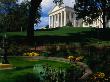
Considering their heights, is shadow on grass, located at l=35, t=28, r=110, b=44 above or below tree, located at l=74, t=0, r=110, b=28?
below

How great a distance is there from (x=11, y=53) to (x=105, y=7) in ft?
167

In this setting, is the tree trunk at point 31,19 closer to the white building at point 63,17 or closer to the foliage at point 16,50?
the foliage at point 16,50

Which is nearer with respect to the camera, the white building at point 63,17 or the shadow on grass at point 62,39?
the shadow on grass at point 62,39

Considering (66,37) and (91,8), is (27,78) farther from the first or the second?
(91,8)

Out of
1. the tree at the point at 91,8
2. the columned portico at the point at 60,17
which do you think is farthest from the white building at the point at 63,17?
the tree at the point at 91,8

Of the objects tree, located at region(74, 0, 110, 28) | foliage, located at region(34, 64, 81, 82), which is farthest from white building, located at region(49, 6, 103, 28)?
foliage, located at region(34, 64, 81, 82)

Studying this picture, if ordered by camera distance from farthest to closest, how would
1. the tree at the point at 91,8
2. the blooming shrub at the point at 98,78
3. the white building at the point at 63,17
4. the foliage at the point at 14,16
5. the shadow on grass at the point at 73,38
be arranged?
the white building at the point at 63,17 → the foliage at the point at 14,16 → the tree at the point at 91,8 → the shadow on grass at the point at 73,38 → the blooming shrub at the point at 98,78

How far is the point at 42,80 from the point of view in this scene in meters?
18.2

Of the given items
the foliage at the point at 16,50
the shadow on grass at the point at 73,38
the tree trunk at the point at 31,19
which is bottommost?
the shadow on grass at the point at 73,38

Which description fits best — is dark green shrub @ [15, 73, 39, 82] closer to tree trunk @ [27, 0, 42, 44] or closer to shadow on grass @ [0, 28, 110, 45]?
shadow on grass @ [0, 28, 110, 45]

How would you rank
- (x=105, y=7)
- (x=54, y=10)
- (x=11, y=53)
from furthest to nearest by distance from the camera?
(x=54, y=10)
(x=105, y=7)
(x=11, y=53)

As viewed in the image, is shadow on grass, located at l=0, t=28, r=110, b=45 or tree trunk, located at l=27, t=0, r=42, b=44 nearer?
shadow on grass, located at l=0, t=28, r=110, b=45

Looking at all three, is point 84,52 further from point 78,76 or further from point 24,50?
point 78,76

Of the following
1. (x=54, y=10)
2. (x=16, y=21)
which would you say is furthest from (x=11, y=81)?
(x=54, y=10)
